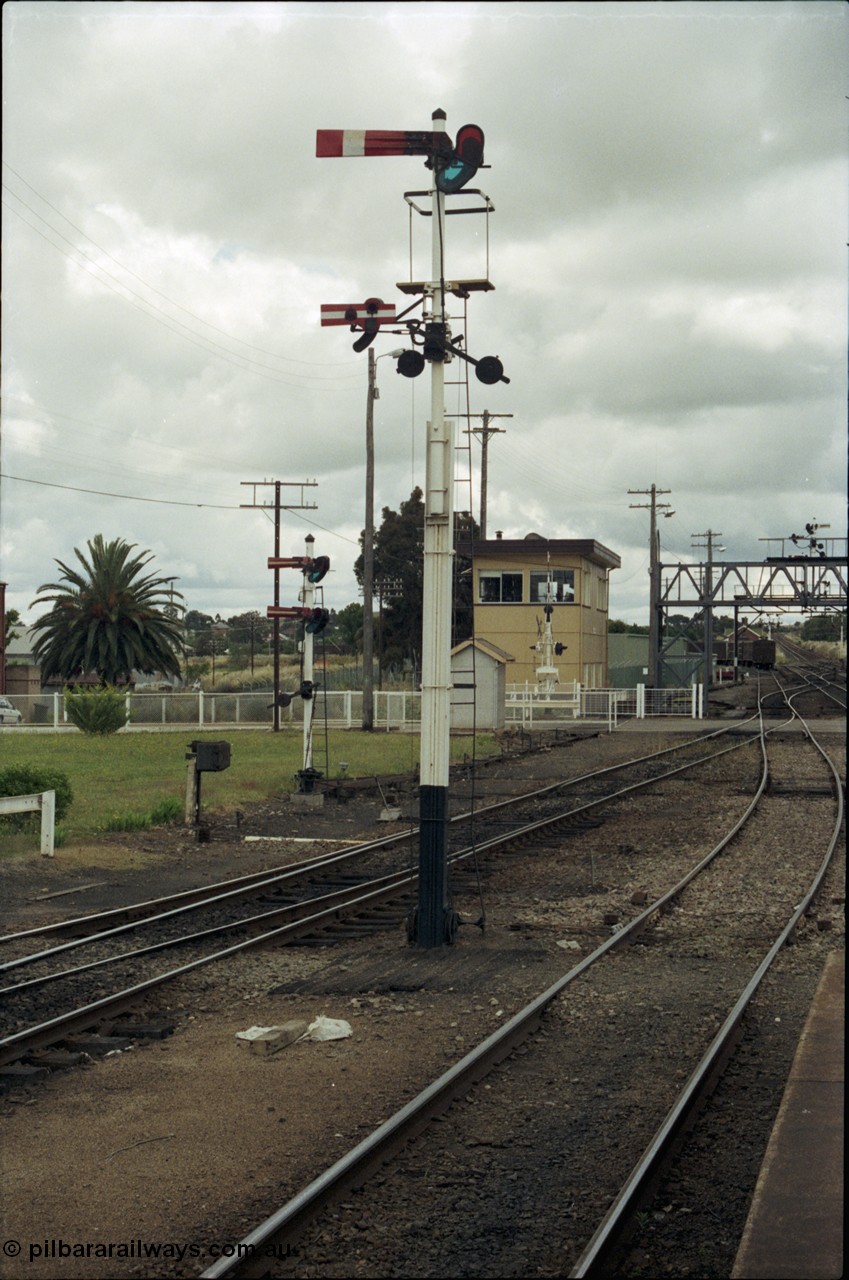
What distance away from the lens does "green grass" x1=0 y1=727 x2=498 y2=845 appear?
20.2m

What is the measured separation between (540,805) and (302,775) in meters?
4.06

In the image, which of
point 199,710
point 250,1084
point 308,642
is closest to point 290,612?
point 308,642

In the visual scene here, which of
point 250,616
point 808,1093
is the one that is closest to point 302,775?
point 808,1093

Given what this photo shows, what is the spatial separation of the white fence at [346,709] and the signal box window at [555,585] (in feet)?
27.4

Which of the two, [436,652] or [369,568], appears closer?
[436,652]

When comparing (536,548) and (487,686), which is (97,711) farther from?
(536,548)

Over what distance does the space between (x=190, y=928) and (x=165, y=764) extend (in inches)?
712

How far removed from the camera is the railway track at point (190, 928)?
344 inches

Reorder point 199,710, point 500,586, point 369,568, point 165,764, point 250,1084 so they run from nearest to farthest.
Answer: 1. point 250,1084
2. point 165,764
3. point 369,568
4. point 199,710
5. point 500,586

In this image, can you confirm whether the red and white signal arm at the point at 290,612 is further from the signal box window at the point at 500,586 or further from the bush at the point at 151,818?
the signal box window at the point at 500,586

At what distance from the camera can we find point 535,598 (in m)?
60.2

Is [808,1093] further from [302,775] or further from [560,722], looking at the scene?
[560,722]

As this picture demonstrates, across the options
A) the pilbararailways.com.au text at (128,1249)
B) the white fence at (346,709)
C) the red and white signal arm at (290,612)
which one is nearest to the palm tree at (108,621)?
the white fence at (346,709)

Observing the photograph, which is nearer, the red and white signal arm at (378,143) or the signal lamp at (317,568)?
the red and white signal arm at (378,143)
